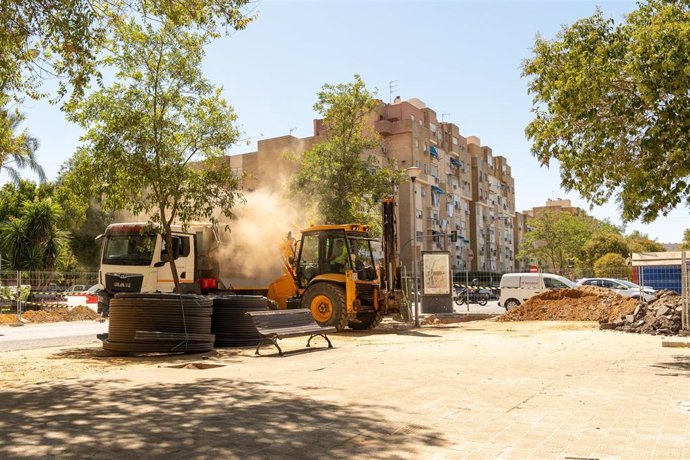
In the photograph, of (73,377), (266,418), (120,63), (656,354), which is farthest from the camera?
(120,63)

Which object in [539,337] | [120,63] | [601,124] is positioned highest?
[120,63]

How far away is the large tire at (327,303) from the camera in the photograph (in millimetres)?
16938

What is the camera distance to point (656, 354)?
1172 centimetres

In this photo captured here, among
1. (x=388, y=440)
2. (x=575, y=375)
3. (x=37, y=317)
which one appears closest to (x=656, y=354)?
(x=575, y=375)

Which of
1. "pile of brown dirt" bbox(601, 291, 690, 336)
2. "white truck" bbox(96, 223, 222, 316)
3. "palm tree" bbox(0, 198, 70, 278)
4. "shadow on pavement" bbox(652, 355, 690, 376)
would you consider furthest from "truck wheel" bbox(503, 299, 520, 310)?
"palm tree" bbox(0, 198, 70, 278)

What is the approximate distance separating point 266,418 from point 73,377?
3993 mm

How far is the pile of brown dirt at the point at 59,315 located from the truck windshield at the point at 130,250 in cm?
901

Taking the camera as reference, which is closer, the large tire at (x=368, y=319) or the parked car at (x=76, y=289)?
the large tire at (x=368, y=319)

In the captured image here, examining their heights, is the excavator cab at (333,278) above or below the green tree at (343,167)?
below

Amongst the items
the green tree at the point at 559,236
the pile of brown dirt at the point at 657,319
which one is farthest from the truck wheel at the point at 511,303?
the green tree at the point at 559,236

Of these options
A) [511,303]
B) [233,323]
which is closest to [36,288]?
[233,323]

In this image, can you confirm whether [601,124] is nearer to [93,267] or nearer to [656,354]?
[656,354]

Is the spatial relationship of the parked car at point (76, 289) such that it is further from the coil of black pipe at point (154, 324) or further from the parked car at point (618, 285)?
the parked car at point (618, 285)

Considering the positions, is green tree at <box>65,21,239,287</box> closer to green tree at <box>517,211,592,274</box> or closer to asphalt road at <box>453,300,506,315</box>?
asphalt road at <box>453,300,506,315</box>
